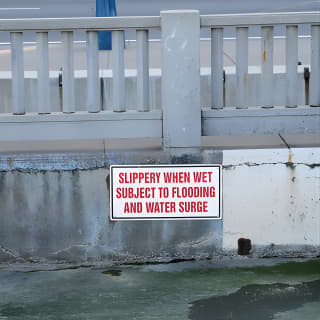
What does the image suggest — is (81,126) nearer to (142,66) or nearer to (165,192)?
(142,66)

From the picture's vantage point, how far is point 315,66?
7824mm

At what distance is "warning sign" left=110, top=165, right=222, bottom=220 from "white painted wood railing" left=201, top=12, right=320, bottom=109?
67cm

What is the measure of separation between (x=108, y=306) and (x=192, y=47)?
2210mm

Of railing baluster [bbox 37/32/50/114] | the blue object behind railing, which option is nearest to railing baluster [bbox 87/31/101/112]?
railing baluster [bbox 37/32/50/114]

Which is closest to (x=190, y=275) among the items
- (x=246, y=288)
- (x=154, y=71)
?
(x=246, y=288)

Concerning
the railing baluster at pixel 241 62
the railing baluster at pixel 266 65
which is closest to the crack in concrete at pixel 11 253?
the railing baluster at pixel 241 62

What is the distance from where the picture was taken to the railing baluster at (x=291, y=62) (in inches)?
304

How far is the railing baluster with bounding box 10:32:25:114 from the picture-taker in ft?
25.0

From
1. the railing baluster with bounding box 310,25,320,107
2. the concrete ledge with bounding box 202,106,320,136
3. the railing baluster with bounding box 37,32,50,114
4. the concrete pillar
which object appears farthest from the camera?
the concrete ledge with bounding box 202,106,320,136

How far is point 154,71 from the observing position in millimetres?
11109

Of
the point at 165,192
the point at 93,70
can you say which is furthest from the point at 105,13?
the point at 165,192

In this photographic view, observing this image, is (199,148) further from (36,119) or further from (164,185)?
(36,119)

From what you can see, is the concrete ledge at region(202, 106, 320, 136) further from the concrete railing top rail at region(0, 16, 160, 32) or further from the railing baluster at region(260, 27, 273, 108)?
the concrete railing top rail at region(0, 16, 160, 32)

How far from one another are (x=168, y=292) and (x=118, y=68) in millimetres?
1912
